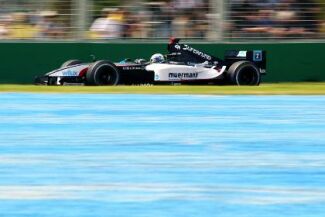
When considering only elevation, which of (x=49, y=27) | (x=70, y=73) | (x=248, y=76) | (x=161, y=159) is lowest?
(x=161, y=159)

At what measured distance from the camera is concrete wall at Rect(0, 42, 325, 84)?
16062 mm

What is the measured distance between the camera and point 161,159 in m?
6.17

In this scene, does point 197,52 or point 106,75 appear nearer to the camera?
point 106,75

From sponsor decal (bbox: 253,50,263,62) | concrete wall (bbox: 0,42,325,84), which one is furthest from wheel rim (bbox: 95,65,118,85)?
sponsor decal (bbox: 253,50,263,62)

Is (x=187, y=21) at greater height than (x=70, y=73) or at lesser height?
greater

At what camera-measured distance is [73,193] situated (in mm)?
5094

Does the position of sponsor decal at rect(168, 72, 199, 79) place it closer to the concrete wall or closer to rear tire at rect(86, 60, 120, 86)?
rear tire at rect(86, 60, 120, 86)

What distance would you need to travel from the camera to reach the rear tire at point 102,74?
14.0 metres

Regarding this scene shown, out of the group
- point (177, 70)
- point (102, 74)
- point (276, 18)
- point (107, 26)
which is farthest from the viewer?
point (276, 18)

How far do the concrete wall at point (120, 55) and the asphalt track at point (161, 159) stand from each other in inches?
248

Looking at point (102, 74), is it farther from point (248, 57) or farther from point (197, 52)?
point (248, 57)

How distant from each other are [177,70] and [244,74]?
3.86 ft

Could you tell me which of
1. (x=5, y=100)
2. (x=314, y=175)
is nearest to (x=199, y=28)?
(x=5, y=100)

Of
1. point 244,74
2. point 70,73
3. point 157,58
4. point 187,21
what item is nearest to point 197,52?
point 157,58
